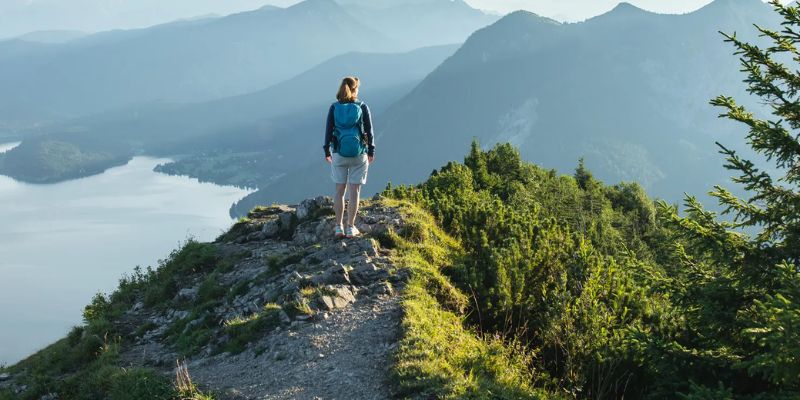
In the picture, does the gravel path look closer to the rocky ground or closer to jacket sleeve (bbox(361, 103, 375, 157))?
the rocky ground

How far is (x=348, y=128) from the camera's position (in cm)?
1141

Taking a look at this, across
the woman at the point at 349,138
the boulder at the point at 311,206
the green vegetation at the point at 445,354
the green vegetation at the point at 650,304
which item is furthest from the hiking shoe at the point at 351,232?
the boulder at the point at 311,206

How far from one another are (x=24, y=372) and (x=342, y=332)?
7.46 m

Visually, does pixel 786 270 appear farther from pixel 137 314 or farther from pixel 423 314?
pixel 137 314

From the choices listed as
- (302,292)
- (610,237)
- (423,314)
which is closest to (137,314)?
(302,292)

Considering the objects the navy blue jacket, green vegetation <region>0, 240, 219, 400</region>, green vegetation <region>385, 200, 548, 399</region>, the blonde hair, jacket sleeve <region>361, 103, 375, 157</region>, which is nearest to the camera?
green vegetation <region>385, 200, 548, 399</region>

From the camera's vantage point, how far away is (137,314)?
12.9 metres

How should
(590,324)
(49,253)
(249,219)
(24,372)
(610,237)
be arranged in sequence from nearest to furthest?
(590,324) → (24,372) → (249,219) → (610,237) → (49,253)

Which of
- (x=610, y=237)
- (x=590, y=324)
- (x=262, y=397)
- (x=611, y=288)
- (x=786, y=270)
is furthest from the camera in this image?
(x=610, y=237)

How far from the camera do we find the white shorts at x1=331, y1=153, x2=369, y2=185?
11.7 m

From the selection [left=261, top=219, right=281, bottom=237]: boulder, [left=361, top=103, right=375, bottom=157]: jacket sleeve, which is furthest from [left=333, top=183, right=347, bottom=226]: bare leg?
[left=261, top=219, right=281, bottom=237]: boulder

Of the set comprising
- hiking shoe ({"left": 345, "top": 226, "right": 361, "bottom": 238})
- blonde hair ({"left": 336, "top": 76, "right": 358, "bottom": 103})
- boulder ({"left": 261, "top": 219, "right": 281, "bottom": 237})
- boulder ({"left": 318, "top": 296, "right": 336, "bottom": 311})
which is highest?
blonde hair ({"left": 336, "top": 76, "right": 358, "bottom": 103})

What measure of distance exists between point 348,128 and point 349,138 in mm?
218

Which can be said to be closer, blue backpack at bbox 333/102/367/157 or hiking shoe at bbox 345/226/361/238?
blue backpack at bbox 333/102/367/157
